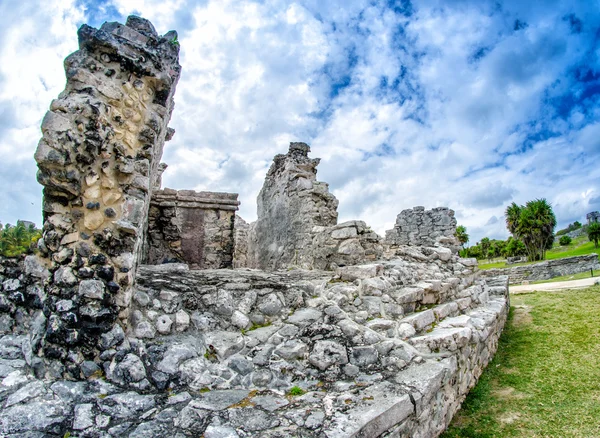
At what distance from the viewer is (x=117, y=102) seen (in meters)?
3.54

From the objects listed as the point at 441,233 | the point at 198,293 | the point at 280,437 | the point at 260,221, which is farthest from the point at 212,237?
the point at 441,233

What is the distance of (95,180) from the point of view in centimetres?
324

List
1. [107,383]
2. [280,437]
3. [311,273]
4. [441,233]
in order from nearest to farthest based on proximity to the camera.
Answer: [280,437]
[107,383]
[311,273]
[441,233]

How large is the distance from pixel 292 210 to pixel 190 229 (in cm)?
242

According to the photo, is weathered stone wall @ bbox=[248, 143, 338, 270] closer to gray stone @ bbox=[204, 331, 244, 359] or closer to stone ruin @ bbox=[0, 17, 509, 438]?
stone ruin @ bbox=[0, 17, 509, 438]

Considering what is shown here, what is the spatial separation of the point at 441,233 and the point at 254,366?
14464 millimetres

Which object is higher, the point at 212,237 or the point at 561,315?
the point at 212,237

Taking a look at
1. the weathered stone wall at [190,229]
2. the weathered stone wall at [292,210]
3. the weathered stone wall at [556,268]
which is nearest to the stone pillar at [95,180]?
the weathered stone wall at [292,210]

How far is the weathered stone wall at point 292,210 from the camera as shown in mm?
8078

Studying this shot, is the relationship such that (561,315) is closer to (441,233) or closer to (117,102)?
(441,233)

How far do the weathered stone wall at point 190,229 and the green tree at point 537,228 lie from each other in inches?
1459

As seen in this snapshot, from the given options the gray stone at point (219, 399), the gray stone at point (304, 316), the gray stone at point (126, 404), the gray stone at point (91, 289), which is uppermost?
the gray stone at point (91, 289)

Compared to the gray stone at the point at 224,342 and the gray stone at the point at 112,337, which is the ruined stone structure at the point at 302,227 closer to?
the gray stone at the point at 224,342

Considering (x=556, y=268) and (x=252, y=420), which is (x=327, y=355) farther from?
(x=556, y=268)
